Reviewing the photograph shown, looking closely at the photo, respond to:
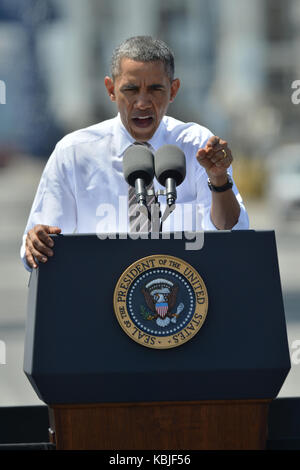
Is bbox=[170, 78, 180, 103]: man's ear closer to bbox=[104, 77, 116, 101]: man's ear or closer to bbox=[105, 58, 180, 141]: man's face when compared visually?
bbox=[105, 58, 180, 141]: man's face

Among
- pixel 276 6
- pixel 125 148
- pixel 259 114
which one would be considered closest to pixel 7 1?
pixel 125 148

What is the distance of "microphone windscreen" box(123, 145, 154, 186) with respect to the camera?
3068 mm

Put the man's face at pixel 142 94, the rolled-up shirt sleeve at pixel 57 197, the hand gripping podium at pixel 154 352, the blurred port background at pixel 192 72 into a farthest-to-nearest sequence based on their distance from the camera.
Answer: the blurred port background at pixel 192 72
the rolled-up shirt sleeve at pixel 57 197
the man's face at pixel 142 94
the hand gripping podium at pixel 154 352

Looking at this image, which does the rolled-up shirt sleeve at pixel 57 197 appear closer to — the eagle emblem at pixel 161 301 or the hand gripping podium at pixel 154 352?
the hand gripping podium at pixel 154 352

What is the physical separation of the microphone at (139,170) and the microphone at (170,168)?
3 cm

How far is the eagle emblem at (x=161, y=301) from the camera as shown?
3.02m

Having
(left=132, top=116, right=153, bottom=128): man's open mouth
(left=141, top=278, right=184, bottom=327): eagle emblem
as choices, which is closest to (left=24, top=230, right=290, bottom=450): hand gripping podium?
(left=141, top=278, right=184, bottom=327): eagle emblem

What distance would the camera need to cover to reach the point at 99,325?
299 centimetres

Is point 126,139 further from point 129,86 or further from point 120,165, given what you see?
point 129,86

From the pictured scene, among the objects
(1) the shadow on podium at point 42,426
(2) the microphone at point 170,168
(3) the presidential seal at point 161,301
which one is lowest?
(1) the shadow on podium at point 42,426

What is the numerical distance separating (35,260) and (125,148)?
2.02ft

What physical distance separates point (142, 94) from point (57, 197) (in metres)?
0.47

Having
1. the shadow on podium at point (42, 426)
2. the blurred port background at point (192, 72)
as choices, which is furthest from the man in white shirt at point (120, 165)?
the blurred port background at point (192, 72)

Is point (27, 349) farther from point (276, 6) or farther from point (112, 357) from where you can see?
point (276, 6)
